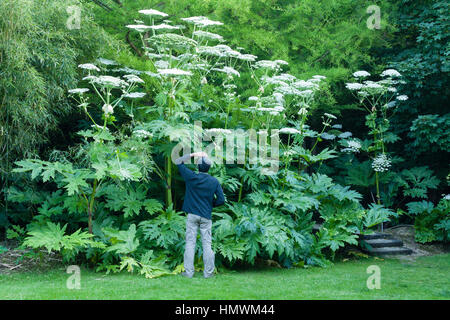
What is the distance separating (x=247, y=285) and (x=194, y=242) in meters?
1.02

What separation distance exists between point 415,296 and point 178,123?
420 centimetres

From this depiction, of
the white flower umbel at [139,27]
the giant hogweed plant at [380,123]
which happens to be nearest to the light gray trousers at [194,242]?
the white flower umbel at [139,27]

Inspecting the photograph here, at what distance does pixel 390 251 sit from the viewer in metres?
9.74

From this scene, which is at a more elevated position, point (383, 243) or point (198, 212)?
point (198, 212)

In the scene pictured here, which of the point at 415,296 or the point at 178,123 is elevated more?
the point at 178,123

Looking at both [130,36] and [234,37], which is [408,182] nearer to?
[234,37]

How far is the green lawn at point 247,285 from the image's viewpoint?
5.93 meters

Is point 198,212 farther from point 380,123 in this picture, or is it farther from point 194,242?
point 380,123

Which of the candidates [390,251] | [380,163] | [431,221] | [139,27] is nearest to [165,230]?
[139,27]

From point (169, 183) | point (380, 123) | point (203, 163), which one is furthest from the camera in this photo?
point (380, 123)

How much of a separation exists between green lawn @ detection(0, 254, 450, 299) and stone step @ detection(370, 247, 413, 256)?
Result: 4.49 feet

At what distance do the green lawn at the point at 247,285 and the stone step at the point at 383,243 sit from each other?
5.35 ft

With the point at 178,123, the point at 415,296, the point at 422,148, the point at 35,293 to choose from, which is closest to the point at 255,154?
the point at 178,123

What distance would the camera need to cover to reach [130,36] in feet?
37.2
